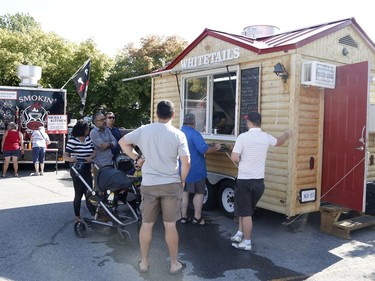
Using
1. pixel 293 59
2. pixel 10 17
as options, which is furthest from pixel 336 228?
pixel 10 17

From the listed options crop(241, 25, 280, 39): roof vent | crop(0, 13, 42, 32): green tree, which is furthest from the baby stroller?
crop(0, 13, 42, 32): green tree

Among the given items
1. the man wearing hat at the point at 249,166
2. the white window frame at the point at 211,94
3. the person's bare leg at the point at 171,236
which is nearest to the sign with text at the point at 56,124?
the white window frame at the point at 211,94

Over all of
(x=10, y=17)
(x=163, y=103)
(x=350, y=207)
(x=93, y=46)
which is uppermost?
(x=10, y=17)

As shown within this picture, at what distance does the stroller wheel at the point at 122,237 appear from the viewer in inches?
202

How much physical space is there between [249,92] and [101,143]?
2450 mm

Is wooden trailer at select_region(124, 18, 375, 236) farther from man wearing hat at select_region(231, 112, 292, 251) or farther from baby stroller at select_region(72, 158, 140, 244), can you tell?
baby stroller at select_region(72, 158, 140, 244)

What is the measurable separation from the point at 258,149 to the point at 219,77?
2417mm

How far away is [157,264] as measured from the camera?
14.8 ft

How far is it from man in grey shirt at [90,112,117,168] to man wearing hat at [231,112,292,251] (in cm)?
205

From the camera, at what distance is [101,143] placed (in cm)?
598

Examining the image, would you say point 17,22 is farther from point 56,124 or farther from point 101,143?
point 101,143

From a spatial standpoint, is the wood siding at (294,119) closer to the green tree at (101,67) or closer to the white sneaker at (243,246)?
the white sneaker at (243,246)

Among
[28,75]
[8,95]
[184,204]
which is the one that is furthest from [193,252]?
[28,75]

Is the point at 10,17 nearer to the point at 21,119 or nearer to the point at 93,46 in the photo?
the point at 93,46
